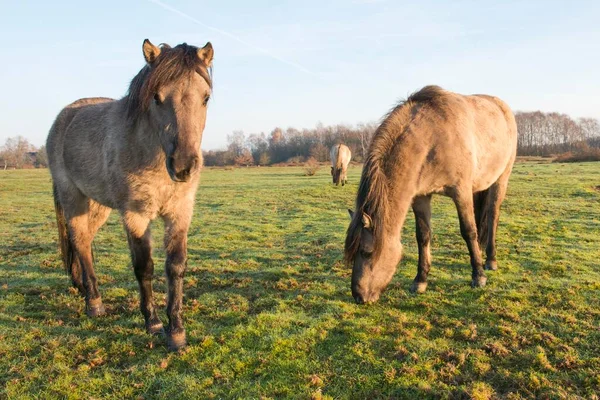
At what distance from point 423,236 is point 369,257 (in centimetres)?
149

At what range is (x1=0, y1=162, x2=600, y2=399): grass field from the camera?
3137 mm

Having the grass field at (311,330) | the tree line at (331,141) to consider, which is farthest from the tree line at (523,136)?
the grass field at (311,330)

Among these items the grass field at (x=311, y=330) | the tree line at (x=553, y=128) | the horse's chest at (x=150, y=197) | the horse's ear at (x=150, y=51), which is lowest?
the grass field at (x=311, y=330)

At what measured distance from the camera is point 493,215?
6598 millimetres

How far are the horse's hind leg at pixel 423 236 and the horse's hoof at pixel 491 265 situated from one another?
138 centimetres

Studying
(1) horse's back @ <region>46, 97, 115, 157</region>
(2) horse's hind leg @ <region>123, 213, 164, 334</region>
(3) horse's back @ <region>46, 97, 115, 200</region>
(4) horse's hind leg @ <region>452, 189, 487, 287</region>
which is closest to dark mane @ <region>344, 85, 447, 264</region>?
(4) horse's hind leg @ <region>452, 189, 487, 287</region>

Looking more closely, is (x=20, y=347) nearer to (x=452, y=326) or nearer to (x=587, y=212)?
(x=452, y=326)

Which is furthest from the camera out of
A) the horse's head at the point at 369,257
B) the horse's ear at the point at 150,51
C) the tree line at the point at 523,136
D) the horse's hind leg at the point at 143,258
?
the tree line at the point at 523,136

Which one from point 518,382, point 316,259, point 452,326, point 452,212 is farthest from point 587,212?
point 518,382

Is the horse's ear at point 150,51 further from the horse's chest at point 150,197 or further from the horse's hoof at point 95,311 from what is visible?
the horse's hoof at point 95,311

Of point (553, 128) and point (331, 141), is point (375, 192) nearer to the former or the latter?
point (331, 141)

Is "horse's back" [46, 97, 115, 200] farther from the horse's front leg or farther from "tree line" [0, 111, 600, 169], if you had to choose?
"tree line" [0, 111, 600, 169]

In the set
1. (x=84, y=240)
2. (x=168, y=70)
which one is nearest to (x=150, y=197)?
(x=168, y=70)

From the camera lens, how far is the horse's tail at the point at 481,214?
6.48 m
